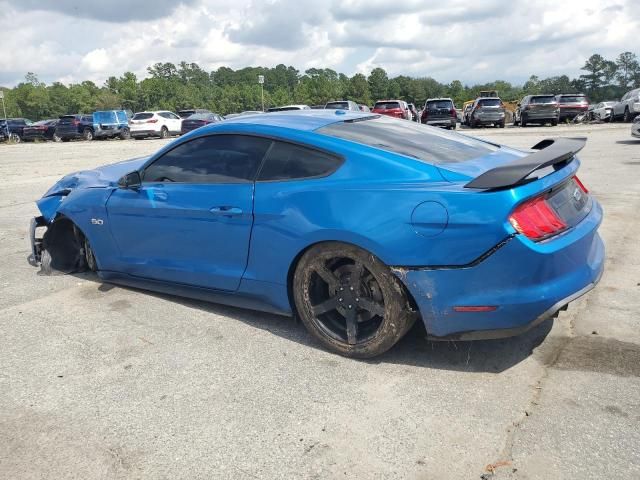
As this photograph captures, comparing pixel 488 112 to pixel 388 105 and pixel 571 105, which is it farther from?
pixel 571 105

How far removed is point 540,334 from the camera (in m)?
3.77

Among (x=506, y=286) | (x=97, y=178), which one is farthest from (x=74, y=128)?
(x=506, y=286)

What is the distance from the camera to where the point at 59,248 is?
5504 millimetres

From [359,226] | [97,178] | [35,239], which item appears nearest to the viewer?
[359,226]

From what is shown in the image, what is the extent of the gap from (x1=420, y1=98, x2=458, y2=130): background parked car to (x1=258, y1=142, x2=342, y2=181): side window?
86.0 feet

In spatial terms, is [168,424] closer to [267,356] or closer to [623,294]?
[267,356]

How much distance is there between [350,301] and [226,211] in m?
1.05

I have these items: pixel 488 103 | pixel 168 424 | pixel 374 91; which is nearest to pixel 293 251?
pixel 168 424

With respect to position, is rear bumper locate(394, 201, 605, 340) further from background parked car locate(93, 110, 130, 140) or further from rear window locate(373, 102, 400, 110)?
background parked car locate(93, 110, 130, 140)

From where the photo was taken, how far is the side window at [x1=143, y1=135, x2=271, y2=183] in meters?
3.90

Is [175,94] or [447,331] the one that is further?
[175,94]

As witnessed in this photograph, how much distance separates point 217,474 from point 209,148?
2.39 meters

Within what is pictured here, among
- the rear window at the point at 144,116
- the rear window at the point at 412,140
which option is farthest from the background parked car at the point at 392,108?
the rear window at the point at 412,140

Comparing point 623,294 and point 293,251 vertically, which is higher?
point 293,251
